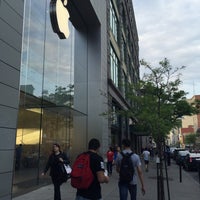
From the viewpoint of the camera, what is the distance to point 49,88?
14992mm

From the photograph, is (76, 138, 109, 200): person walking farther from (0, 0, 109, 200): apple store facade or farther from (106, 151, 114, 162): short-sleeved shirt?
(106, 151, 114, 162): short-sleeved shirt

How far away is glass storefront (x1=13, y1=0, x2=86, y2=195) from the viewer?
12.1m

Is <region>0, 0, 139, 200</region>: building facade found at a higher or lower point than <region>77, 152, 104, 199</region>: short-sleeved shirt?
higher

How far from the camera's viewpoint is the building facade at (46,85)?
8.63 m

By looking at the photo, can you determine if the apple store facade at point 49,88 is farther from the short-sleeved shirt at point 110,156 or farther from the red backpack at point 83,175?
the red backpack at point 83,175

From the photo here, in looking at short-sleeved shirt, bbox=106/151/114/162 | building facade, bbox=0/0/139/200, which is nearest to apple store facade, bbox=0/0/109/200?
building facade, bbox=0/0/139/200

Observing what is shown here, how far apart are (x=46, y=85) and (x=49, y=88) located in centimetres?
45

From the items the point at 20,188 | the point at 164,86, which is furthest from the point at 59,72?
the point at 20,188

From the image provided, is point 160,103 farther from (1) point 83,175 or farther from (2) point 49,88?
(1) point 83,175

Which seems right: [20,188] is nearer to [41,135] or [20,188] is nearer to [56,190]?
[41,135]

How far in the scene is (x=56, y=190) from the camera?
8.30m

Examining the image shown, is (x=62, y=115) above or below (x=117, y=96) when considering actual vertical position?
below

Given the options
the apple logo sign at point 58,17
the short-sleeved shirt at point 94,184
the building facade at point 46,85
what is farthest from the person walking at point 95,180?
the apple logo sign at point 58,17

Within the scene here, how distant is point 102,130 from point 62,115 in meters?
4.85
